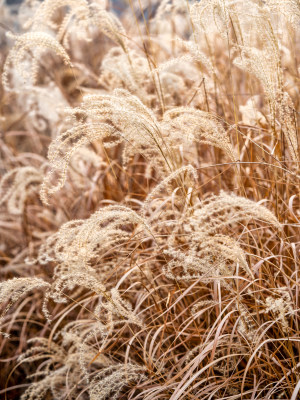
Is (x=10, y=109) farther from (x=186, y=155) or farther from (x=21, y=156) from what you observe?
(x=186, y=155)

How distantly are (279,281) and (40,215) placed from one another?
2.02m

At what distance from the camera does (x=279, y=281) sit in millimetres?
1979

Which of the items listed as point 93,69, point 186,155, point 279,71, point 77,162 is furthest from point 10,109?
point 279,71

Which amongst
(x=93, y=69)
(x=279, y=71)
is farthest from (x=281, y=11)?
(x=93, y=69)

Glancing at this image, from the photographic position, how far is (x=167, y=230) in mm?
2320

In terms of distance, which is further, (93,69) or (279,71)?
(93,69)

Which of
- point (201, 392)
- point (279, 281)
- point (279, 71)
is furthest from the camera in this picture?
point (279, 281)

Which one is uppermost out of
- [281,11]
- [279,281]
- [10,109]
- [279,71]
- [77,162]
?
[281,11]

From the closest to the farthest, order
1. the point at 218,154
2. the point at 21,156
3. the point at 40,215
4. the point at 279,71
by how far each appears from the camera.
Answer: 1. the point at 279,71
2. the point at 218,154
3. the point at 40,215
4. the point at 21,156

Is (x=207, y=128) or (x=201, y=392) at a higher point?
(x=207, y=128)

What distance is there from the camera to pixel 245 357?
175 cm

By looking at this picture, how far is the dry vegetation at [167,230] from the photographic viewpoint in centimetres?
150

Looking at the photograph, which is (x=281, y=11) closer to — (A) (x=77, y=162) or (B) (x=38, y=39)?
(B) (x=38, y=39)

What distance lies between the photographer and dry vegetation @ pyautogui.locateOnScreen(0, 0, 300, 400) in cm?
150
